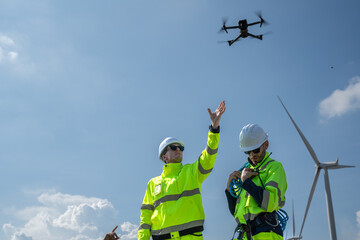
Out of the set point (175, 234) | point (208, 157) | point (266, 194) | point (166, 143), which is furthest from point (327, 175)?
point (266, 194)

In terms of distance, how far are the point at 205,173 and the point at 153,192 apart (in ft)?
4.80

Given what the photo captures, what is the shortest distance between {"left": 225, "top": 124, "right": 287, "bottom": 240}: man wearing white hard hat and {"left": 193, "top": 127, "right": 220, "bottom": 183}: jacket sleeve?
28.6 inches

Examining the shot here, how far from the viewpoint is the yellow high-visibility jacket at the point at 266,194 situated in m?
6.48

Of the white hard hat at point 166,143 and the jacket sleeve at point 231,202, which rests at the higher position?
the white hard hat at point 166,143

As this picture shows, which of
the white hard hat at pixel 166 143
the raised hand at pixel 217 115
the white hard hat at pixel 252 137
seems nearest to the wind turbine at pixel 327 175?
the white hard hat at pixel 166 143

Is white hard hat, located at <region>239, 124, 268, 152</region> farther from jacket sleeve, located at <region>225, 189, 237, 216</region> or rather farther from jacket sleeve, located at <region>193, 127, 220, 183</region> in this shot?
jacket sleeve, located at <region>225, 189, 237, 216</region>

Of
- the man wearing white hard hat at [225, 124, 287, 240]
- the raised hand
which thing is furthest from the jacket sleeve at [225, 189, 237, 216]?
the raised hand

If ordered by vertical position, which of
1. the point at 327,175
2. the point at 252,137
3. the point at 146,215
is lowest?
the point at 146,215

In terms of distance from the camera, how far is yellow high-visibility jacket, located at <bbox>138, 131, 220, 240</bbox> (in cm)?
801

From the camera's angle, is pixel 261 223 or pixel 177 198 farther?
pixel 177 198

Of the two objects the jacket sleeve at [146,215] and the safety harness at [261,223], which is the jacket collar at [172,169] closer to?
the jacket sleeve at [146,215]

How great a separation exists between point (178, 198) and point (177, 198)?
23 mm

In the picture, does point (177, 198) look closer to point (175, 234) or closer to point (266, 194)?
point (175, 234)

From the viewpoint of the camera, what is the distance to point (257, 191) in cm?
650
